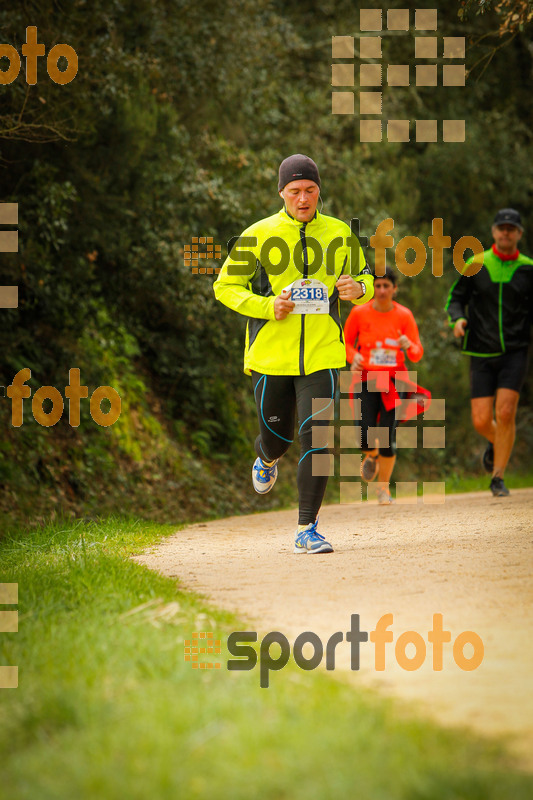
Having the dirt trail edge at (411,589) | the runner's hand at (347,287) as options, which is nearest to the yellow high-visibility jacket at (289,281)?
A: the runner's hand at (347,287)

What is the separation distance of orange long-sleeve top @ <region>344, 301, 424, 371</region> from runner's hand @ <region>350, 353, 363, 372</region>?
0.11ft

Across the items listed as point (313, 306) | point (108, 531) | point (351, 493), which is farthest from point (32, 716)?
point (351, 493)

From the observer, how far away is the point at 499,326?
958cm

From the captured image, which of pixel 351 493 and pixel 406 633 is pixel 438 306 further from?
pixel 406 633

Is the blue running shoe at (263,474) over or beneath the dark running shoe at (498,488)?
over

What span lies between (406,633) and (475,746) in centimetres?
125

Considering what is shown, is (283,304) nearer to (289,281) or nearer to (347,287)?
(289,281)

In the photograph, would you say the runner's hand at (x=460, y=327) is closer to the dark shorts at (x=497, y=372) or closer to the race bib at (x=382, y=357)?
the dark shorts at (x=497, y=372)

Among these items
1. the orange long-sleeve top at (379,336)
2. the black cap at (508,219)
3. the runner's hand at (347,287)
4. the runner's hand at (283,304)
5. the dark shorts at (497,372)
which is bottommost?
the dark shorts at (497,372)

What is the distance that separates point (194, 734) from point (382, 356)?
7367 millimetres

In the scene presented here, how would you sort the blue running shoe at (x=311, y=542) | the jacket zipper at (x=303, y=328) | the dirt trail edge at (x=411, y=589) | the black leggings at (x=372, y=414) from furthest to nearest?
1. the black leggings at (x=372, y=414)
2. the jacket zipper at (x=303, y=328)
3. the blue running shoe at (x=311, y=542)
4. the dirt trail edge at (x=411, y=589)

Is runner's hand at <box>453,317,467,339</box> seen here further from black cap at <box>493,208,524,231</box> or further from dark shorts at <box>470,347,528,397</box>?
black cap at <box>493,208,524,231</box>

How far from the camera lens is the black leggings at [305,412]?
652 centimetres

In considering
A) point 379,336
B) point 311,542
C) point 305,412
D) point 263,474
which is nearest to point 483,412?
point 379,336
